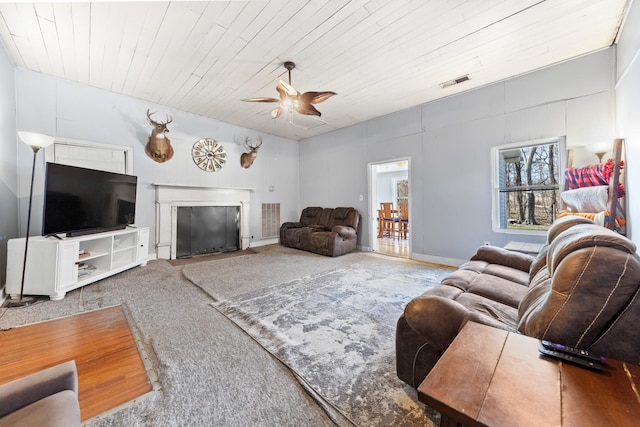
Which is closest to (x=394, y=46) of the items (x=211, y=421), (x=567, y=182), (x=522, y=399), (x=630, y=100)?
(x=630, y=100)

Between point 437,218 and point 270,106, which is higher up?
point 270,106

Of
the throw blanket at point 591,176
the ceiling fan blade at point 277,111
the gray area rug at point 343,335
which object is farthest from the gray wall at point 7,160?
the throw blanket at point 591,176

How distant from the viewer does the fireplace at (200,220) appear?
4.66m

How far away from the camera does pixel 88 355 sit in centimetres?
180

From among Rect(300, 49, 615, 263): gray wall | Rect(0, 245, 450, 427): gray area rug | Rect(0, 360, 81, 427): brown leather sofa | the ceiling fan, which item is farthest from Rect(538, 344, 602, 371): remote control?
Rect(300, 49, 615, 263): gray wall

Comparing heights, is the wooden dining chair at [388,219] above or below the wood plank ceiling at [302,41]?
below

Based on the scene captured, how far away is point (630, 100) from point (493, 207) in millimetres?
1800

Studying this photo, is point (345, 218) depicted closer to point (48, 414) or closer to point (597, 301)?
point (597, 301)

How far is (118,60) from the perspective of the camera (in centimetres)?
319

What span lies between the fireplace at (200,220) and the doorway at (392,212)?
9.52 feet

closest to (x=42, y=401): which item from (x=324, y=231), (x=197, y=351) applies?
(x=197, y=351)

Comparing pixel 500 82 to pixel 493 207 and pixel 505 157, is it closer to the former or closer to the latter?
pixel 505 157

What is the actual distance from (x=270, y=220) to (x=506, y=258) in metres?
5.06

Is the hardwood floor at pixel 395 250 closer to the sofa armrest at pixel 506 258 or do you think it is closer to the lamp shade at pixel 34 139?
the sofa armrest at pixel 506 258
